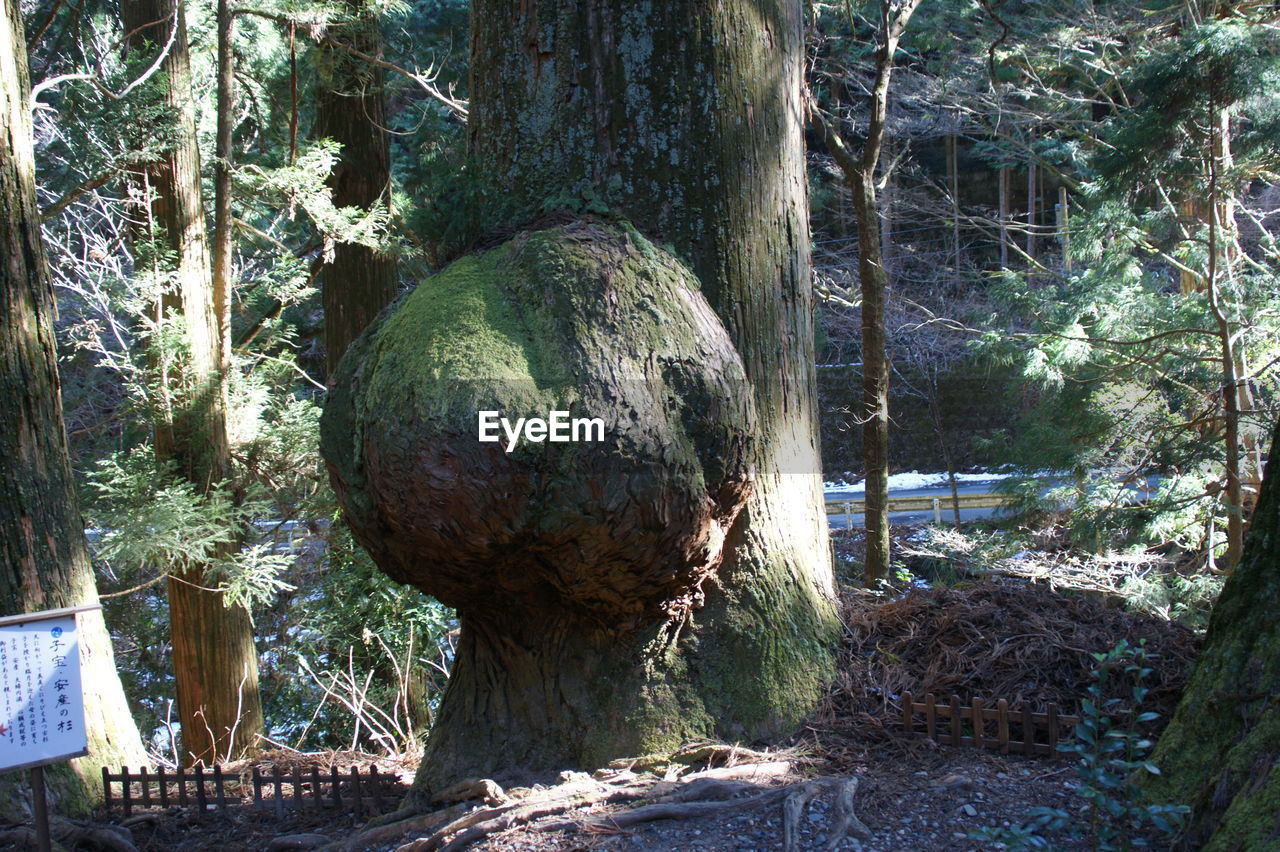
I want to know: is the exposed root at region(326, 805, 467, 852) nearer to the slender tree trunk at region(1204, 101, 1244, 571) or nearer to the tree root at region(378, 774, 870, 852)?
the tree root at region(378, 774, 870, 852)

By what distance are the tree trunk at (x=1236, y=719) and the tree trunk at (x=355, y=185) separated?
767 cm

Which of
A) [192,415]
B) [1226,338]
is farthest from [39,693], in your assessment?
[1226,338]

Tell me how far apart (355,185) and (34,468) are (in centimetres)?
541

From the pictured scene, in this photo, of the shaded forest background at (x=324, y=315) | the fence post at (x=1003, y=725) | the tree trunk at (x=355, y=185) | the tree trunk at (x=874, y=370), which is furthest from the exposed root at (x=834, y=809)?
the tree trunk at (x=874, y=370)

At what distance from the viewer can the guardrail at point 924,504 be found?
59.2ft

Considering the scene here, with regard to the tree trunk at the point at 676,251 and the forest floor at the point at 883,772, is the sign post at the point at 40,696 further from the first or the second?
the tree trunk at the point at 676,251

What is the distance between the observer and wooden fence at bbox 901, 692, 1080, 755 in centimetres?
286

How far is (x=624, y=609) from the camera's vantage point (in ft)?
9.52

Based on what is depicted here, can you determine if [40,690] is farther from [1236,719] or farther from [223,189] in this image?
[223,189]

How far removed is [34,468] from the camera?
14.9ft

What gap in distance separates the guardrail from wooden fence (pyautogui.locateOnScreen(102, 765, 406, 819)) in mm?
14781

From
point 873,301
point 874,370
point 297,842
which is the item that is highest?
point 873,301

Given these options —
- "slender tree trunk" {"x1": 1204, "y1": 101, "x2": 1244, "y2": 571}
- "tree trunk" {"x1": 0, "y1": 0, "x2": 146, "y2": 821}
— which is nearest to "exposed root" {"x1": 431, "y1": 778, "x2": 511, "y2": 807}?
"tree trunk" {"x1": 0, "y1": 0, "x2": 146, "y2": 821}

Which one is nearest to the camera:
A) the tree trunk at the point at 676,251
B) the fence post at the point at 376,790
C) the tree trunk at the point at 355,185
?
the tree trunk at the point at 676,251
